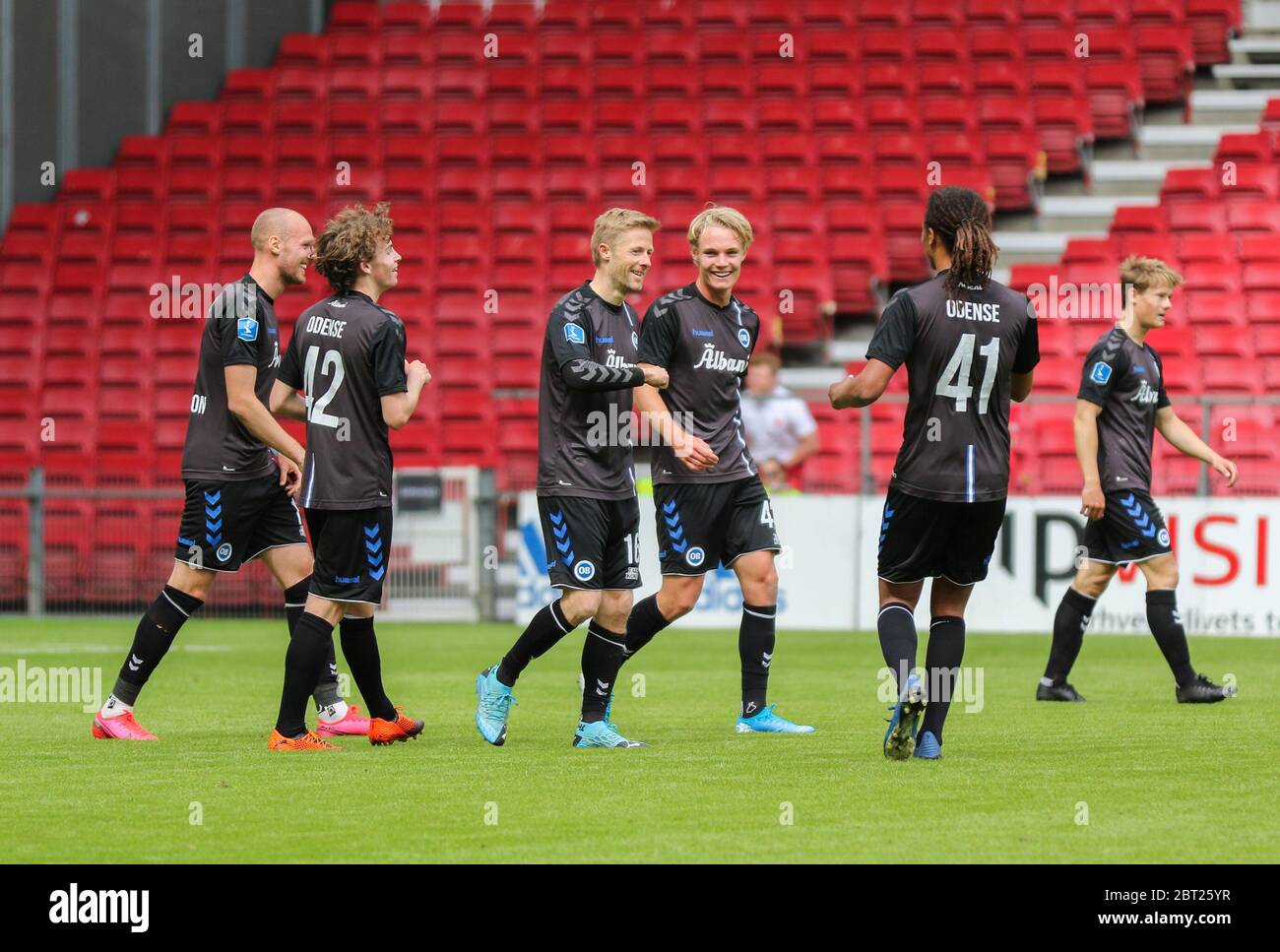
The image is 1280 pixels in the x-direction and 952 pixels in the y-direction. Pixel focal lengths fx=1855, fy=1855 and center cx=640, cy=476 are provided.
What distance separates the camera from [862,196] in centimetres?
1984

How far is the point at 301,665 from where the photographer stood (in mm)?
7293

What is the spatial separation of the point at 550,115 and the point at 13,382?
664 cm

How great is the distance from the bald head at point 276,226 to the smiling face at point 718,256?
168cm

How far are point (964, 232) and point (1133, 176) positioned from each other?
14.5 m

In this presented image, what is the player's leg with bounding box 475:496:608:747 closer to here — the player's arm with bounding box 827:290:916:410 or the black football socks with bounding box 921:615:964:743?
the player's arm with bounding box 827:290:916:410

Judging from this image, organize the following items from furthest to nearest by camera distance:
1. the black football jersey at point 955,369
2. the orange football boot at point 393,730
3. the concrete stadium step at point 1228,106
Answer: the concrete stadium step at point 1228,106 < the orange football boot at point 393,730 < the black football jersey at point 955,369

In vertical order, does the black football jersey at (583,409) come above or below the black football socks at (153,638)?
above

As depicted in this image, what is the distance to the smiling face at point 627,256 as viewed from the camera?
733 centimetres

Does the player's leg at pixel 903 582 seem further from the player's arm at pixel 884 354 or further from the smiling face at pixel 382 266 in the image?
the smiling face at pixel 382 266

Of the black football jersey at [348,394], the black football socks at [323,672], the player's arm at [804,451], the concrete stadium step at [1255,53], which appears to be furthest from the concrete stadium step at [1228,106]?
the black football jersey at [348,394]

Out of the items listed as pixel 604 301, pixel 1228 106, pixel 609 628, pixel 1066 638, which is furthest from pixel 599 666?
pixel 1228 106

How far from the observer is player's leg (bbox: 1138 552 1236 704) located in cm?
946
